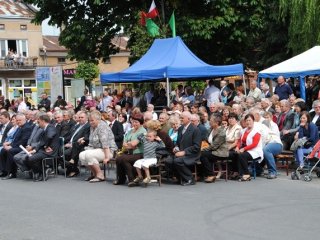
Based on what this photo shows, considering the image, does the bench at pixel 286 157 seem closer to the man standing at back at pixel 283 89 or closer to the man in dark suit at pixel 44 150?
the man standing at back at pixel 283 89

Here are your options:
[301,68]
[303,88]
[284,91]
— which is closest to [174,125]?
[284,91]

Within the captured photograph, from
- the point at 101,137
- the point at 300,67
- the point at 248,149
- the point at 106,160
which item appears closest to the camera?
the point at 248,149

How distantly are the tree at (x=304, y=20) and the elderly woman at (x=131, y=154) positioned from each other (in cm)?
1315

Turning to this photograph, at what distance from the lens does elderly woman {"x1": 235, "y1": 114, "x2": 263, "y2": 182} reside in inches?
460

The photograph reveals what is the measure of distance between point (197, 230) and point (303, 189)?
3.68 m

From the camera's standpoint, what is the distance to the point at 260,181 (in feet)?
37.7

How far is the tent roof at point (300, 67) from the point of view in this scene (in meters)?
17.0

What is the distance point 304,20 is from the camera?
23281mm

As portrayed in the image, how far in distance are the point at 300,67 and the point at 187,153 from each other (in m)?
7.47

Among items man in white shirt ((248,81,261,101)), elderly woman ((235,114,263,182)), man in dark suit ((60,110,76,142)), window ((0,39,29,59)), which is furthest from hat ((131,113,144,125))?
window ((0,39,29,59))

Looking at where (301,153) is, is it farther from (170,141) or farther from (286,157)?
(170,141)

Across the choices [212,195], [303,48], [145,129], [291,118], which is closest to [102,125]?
[145,129]

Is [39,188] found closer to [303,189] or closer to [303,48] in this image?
[303,189]

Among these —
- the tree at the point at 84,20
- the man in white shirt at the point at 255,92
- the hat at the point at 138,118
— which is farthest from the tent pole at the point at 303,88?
the tree at the point at 84,20
